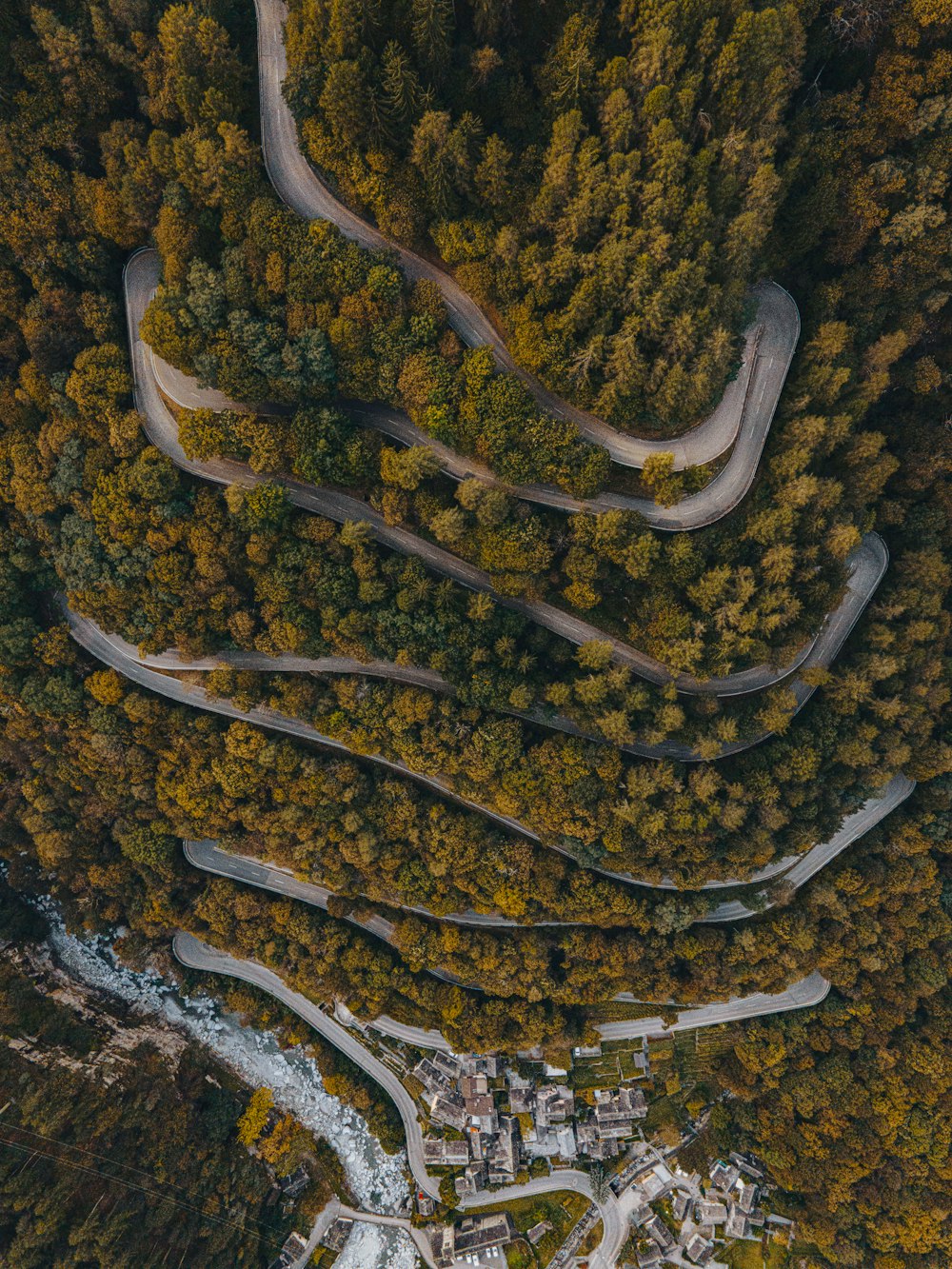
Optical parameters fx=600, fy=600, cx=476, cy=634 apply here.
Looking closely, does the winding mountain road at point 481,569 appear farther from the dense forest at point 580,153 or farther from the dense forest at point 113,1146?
the dense forest at point 113,1146

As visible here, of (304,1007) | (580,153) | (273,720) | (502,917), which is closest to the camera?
(580,153)

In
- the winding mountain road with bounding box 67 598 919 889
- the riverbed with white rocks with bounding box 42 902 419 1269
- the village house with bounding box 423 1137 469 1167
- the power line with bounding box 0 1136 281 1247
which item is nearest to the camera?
the power line with bounding box 0 1136 281 1247

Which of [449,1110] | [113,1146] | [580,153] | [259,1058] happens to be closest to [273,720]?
[259,1058]

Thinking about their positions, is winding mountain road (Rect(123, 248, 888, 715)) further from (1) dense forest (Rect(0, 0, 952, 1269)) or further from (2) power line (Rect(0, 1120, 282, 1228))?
(2) power line (Rect(0, 1120, 282, 1228))

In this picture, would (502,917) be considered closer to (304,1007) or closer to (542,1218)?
(304,1007)

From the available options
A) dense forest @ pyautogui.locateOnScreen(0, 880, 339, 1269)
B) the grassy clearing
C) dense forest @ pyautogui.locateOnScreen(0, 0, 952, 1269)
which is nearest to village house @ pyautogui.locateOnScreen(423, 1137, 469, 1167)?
the grassy clearing

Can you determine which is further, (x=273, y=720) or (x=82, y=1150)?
(x=273, y=720)

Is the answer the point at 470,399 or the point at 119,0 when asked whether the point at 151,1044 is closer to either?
the point at 470,399

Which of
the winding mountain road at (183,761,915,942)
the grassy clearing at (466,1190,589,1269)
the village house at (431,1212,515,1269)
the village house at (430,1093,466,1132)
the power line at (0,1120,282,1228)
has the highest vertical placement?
the winding mountain road at (183,761,915,942)

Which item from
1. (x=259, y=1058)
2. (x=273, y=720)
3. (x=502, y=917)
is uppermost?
(x=273, y=720)
